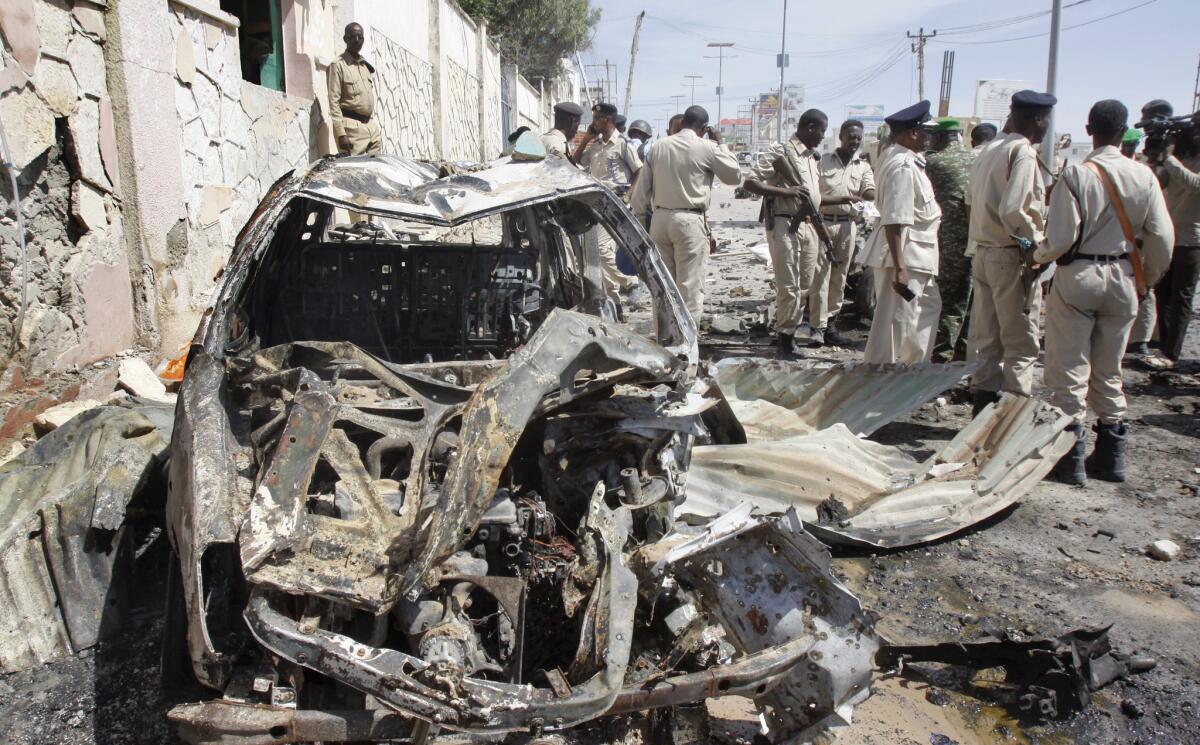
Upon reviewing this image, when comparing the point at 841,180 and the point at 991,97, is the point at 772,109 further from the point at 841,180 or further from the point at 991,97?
the point at 841,180

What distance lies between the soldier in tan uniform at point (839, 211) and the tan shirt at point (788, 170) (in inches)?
14.6

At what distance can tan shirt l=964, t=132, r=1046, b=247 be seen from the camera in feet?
15.8

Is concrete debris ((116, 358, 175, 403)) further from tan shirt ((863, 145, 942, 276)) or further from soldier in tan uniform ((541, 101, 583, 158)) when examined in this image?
tan shirt ((863, 145, 942, 276))

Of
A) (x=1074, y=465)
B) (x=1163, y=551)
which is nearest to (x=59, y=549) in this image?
(x=1163, y=551)

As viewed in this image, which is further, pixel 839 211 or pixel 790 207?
pixel 839 211

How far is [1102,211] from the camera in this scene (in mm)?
4453

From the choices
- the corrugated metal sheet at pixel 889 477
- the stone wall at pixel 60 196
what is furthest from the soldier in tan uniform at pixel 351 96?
the corrugated metal sheet at pixel 889 477

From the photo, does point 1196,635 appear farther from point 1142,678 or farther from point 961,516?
point 961,516

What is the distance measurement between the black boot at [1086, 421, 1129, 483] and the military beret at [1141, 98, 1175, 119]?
192 inches

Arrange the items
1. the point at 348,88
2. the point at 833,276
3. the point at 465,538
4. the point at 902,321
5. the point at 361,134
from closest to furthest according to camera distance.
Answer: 1. the point at 465,538
2. the point at 902,321
3. the point at 833,276
4. the point at 348,88
5. the point at 361,134

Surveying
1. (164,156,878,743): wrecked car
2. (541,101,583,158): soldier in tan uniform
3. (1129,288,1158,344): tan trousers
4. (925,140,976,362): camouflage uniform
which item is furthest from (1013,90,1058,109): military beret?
(541,101,583,158): soldier in tan uniform

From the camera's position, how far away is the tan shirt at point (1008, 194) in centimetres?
483

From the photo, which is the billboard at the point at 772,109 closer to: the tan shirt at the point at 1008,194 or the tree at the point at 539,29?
the tree at the point at 539,29

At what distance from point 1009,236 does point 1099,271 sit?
0.64 metres
